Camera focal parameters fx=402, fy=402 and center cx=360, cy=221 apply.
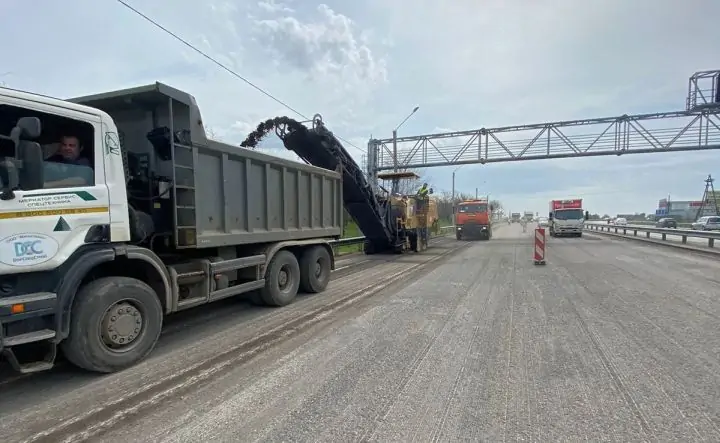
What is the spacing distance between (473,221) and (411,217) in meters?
13.0

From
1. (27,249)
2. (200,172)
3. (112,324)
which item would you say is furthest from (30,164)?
(200,172)

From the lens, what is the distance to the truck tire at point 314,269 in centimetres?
818

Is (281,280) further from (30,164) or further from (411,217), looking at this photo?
(411,217)

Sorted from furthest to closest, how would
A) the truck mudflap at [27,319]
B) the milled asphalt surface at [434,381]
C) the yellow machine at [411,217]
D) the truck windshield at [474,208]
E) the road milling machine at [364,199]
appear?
the truck windshield at [474,208], the yellow machine at [411,217], the road milling machine at [364,199], the truck mudflap at [27,319], the milled asphalt surface at [434,381]

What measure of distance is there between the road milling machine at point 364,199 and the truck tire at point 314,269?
3.05 metres

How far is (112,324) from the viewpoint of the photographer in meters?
4.20

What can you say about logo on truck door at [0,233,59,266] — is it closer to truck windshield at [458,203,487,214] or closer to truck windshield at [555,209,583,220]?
truck windshield at [458,203,487,214]

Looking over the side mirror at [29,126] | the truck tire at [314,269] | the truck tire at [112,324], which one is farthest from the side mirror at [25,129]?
the truck tire at [314,269]

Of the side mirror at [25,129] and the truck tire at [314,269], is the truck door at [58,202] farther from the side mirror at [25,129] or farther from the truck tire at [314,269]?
the truck tire at [314,269]

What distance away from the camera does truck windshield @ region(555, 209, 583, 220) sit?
30.3m

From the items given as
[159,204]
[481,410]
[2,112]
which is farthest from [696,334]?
[2,112]

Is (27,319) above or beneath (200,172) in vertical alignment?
beneath

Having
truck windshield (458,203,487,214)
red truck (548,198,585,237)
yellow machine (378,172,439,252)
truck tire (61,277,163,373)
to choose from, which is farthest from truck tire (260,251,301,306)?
red truck (548,198,585,237)

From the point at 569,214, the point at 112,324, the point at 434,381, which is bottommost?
the point at 434,381
